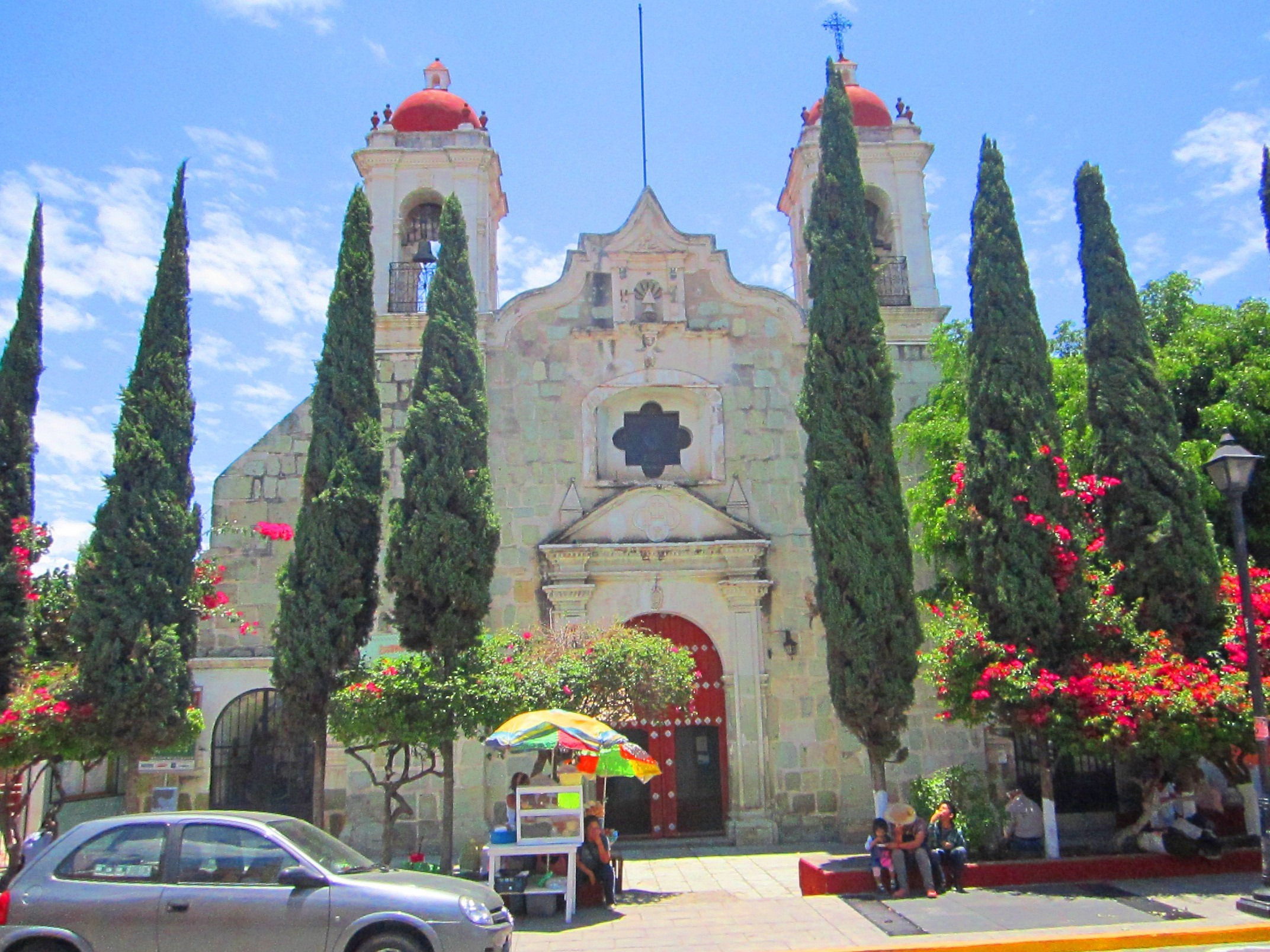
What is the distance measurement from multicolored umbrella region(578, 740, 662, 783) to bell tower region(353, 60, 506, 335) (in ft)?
34.6

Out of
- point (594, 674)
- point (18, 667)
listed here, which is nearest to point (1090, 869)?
point (594, 674)

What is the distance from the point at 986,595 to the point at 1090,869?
11.2 feet

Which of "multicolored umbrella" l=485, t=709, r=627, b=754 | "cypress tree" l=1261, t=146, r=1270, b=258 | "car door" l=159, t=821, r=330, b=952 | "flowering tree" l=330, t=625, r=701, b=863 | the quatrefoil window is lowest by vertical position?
"car door" l=159, t=821, r=330, b=952

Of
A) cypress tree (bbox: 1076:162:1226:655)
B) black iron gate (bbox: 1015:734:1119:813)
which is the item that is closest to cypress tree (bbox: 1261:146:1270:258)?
cypress tree (bbox: 1076:162:1226:655)

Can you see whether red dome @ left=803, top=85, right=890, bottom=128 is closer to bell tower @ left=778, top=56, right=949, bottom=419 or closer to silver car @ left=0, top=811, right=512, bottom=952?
bell tower @ left=778, top=56, right=949, bottom=419

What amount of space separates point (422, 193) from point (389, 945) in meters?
16.4

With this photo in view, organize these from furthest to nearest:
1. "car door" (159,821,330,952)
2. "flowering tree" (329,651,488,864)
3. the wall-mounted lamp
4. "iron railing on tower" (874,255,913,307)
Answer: "iron railing on tower" (874,255,913,307)
the wall-mounted lamp
"flowering tree" (329,651,488,864)
"car door" (159,821,330,952)

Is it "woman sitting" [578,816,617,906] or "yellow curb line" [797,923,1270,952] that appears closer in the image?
"yellow curb line" [797,923,1270,952]

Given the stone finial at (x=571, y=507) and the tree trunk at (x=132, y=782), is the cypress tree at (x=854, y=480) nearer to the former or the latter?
the stone finial at (x=571, y=507)

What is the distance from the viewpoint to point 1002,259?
1459 centimetres

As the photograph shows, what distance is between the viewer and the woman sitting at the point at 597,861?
11.7 meters

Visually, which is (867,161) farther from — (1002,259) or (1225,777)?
(1225,777)

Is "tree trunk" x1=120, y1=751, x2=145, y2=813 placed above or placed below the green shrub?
above

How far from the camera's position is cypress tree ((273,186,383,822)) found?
13.8 meters
